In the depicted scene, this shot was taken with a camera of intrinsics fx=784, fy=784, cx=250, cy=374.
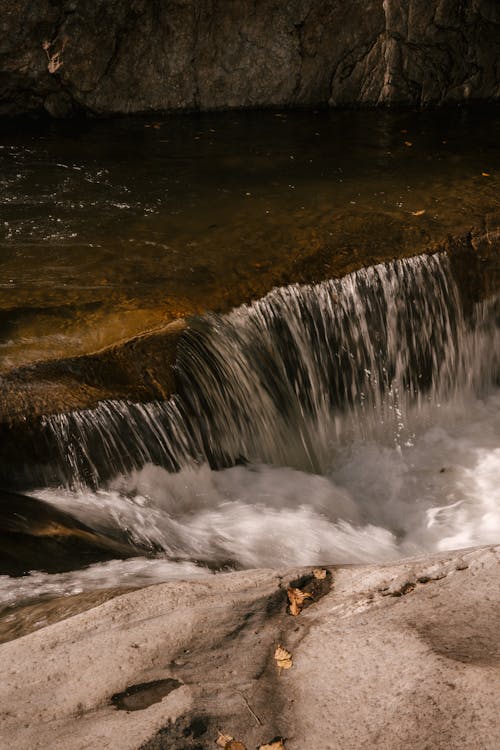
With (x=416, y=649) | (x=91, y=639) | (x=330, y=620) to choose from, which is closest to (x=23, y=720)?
(x=91, y=639)

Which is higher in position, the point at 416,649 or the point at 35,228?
the point at 35,228

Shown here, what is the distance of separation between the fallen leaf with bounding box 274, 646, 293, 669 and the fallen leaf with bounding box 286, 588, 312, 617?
7.2 inches

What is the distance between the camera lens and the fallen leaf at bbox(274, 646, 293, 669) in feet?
7.82

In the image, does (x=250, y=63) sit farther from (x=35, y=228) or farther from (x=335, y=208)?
(x=35, y=228)

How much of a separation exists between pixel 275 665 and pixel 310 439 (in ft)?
9.80

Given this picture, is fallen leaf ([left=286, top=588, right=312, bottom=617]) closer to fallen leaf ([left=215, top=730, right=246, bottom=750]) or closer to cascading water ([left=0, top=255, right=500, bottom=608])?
fallen leaf ([left=215, top=730, right=246, bottom=750])

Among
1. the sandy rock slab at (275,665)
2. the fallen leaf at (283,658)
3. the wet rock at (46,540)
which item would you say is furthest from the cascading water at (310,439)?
the fallen leaf at (283,658)

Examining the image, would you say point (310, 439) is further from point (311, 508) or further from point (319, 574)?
point (319, 574)

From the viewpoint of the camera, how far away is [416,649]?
2332 millimetres

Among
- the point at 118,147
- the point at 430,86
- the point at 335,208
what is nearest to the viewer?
the point at 335,208

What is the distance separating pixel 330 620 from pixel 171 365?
225 centimetres

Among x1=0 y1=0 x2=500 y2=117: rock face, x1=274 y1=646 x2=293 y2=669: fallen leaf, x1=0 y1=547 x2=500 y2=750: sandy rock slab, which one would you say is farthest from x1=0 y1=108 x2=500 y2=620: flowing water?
x1=0 y1=0 x2=500 y2=117: rock face

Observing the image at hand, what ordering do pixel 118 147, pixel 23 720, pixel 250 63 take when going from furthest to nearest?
1. pixel 250 63
2. pixel 118 147
3. pixel 23 720

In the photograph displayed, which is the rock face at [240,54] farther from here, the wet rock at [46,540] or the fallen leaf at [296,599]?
the fallen leaf at [296,599]
